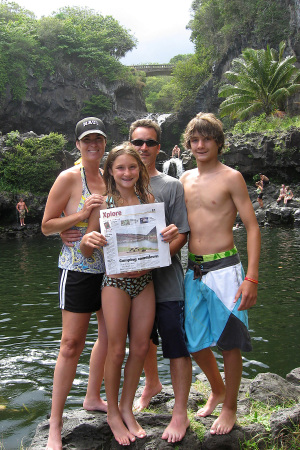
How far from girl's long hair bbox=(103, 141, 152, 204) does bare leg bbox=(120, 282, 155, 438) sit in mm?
651

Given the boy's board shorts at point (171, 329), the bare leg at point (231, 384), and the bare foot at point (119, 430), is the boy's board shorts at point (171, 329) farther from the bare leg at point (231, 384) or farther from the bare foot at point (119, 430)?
the bare foot at point (119, 430)

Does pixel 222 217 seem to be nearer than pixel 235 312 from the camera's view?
No

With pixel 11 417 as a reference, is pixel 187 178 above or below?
above

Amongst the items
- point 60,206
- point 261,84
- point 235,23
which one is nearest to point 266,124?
point 261,84

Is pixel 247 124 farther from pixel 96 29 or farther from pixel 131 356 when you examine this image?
pixel 131 356

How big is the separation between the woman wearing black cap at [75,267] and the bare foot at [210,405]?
0.88 m

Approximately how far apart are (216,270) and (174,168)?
82.6 feet

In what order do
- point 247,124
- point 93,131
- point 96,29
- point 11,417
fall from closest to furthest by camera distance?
1. point 93,131
2. point 11,417
3. point 247,124
4. point 96,29

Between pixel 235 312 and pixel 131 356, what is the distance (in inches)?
31.0

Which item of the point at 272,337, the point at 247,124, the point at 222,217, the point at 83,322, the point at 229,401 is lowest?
the point at 272,337

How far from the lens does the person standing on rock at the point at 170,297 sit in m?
2.92

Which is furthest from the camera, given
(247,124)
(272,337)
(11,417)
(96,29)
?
(96,29)

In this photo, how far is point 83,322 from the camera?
3.02m

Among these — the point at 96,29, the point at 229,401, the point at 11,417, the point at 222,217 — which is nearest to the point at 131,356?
the point at 229,401
